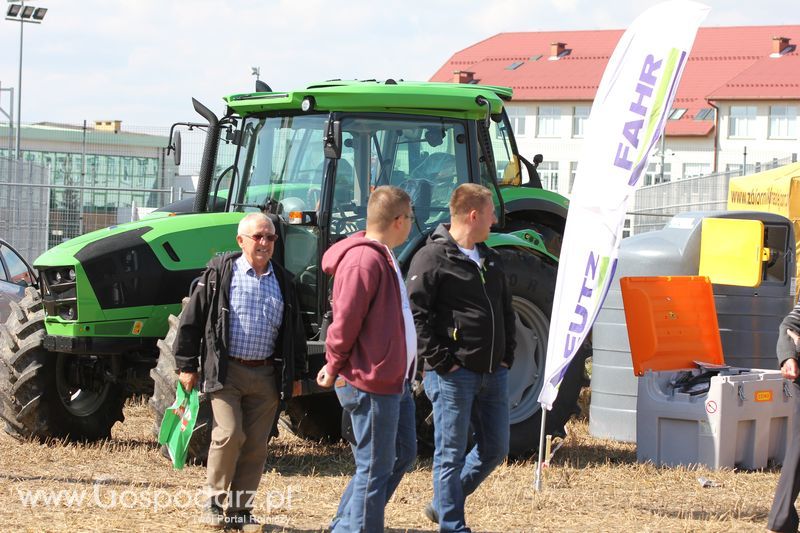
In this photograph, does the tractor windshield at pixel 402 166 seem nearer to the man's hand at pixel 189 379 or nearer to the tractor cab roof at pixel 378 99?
the tractor cab roof at pixel 378 99

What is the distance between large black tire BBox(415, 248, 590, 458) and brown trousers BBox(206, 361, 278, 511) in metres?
2.58

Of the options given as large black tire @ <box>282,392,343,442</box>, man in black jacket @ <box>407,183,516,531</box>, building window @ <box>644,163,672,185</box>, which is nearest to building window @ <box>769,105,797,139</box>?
building window @ <box>644,163,672,185</box>

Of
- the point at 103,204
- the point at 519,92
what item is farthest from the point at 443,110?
the point at 519,92

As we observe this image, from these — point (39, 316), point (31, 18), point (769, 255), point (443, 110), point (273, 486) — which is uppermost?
point (31, 18)

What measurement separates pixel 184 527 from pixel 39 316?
9.39 feet

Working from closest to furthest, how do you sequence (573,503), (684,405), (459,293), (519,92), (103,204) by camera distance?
(459,293) → (573,503) → (684,405) → (103,204) → (519,92)

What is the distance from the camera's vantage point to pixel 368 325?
5.01m

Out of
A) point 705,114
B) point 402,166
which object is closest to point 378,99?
point 402,166

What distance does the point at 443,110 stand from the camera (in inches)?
319

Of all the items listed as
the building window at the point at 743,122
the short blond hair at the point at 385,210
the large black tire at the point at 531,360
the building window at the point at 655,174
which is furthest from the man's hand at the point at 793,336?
the building window at the point at 743,122

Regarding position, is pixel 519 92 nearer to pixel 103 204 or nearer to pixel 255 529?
pixel 103 204

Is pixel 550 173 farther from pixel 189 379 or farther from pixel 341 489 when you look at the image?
pixel 189 379

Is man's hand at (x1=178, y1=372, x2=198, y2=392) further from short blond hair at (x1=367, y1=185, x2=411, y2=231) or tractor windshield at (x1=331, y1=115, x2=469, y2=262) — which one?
tractor windshield at (x1=331, y1=115, x2=469, y2=262)

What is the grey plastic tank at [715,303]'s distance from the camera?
8930 millimetres
